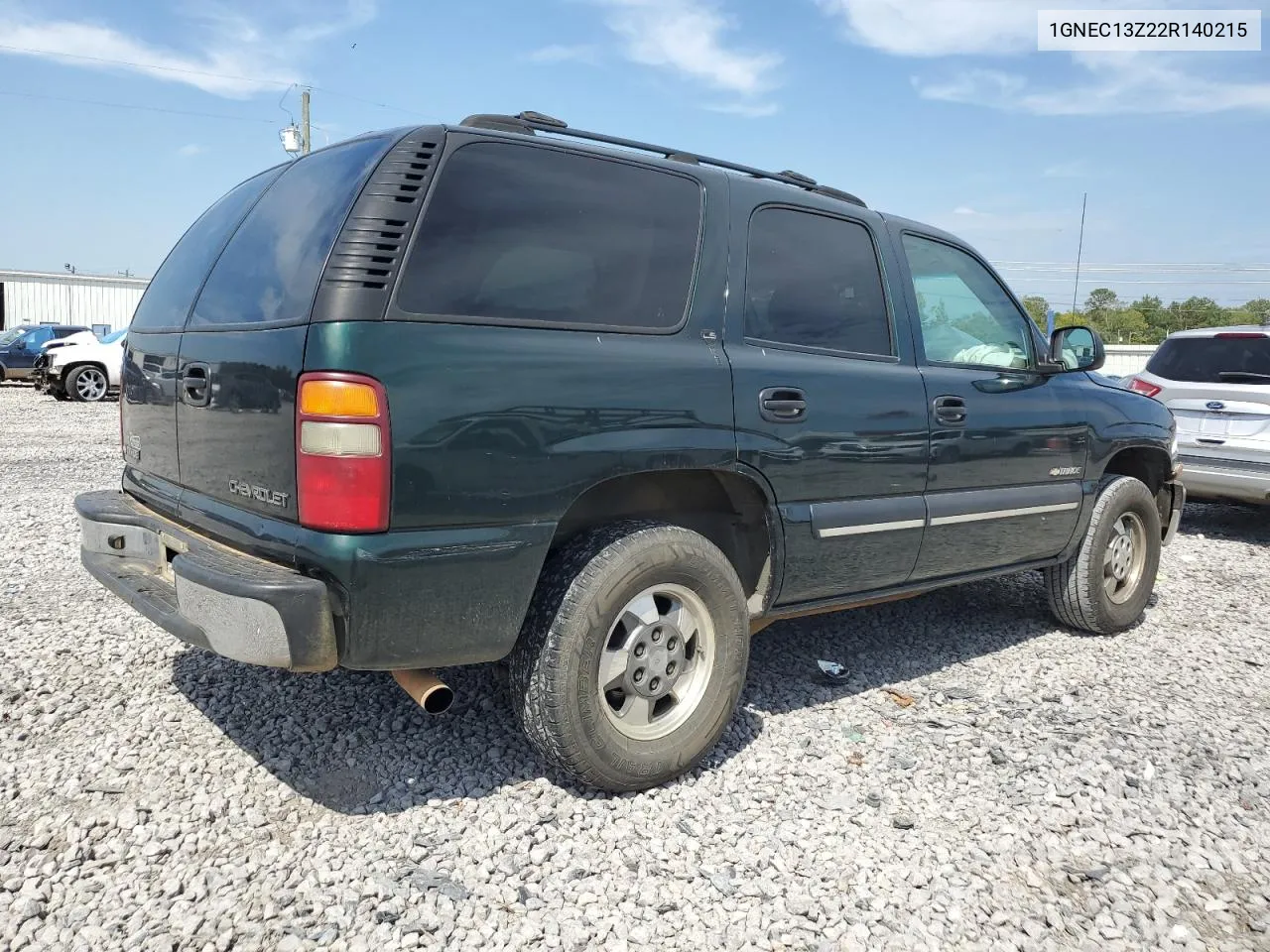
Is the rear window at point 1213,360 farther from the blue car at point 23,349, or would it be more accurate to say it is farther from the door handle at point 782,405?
the blue car at point 23,349

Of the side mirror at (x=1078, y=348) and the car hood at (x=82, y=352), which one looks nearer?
the side mirror at (x=1078, y=348)

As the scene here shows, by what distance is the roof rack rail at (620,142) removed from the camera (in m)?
2.95

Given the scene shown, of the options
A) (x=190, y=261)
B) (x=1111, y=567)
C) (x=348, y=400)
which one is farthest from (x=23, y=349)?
(x=1111, y=567)

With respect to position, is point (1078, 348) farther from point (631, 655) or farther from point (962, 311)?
point (631, 655)

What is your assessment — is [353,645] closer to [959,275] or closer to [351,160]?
[351,160]

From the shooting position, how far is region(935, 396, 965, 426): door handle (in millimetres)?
3775

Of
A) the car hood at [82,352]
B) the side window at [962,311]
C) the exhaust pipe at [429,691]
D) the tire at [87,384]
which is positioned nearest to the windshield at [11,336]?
the car hood at [82,352]

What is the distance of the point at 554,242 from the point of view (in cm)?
284

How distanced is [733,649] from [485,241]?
4.97 ft

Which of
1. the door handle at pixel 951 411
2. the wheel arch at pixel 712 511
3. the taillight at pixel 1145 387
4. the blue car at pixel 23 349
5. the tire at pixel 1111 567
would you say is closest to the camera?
the wheel arch at pixel 712 511

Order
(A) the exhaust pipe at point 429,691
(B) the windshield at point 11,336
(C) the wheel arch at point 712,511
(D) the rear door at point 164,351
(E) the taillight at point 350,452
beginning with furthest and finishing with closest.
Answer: (B) the windshield at point 11,336 < (D) the rear door at point 164,351 < (C) the wheel arch at point 712,511 < (A) the exhaust pipe at point 429,691 < (E) the taillight at point 350,452

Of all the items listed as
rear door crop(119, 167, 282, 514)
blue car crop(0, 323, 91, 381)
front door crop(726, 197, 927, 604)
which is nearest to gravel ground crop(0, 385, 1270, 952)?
front door crop(726, 197, 927, 604)

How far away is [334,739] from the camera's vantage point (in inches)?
130

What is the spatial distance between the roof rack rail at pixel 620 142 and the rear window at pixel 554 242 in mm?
166
